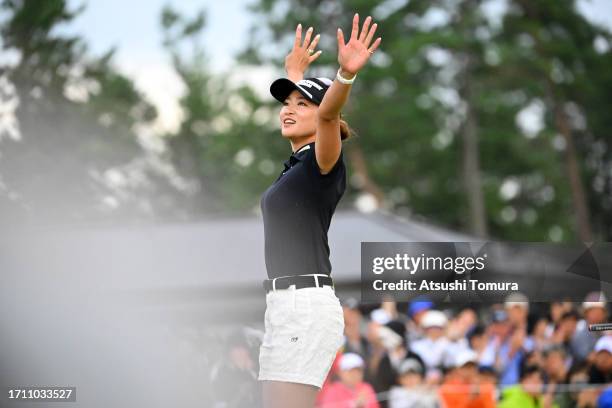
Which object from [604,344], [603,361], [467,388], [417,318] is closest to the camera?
[604,344]

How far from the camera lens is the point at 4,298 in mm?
3789

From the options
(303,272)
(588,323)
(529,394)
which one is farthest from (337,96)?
(529,394)

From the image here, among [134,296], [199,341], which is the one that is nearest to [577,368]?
[199,341]

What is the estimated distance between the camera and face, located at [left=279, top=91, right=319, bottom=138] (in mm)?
3629

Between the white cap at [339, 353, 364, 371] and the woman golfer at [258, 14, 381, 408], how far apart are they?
4589mm

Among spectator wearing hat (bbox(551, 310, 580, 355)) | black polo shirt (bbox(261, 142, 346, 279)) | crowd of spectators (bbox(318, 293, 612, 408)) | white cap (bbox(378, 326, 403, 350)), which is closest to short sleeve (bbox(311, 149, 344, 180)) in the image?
black polo shirt (bbox(261, 142, 346, 279))

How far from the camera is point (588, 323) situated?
604 centimetres

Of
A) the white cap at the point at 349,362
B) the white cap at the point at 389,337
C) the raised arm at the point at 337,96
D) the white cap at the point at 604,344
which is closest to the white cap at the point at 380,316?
the white cap at the point at 389,337

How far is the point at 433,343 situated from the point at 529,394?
1.22 metres

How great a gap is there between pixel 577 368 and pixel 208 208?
35597 millimetres

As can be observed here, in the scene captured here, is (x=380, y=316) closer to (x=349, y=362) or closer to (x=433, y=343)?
(x=433, y=343)

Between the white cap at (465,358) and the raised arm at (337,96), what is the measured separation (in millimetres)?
5090

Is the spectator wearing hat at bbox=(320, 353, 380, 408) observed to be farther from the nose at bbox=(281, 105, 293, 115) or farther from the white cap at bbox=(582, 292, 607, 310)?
the nose at bbox=(281, 105, 293, 115)

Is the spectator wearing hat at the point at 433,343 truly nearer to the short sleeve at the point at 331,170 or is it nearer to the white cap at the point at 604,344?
the white cap at the point at 604,344
